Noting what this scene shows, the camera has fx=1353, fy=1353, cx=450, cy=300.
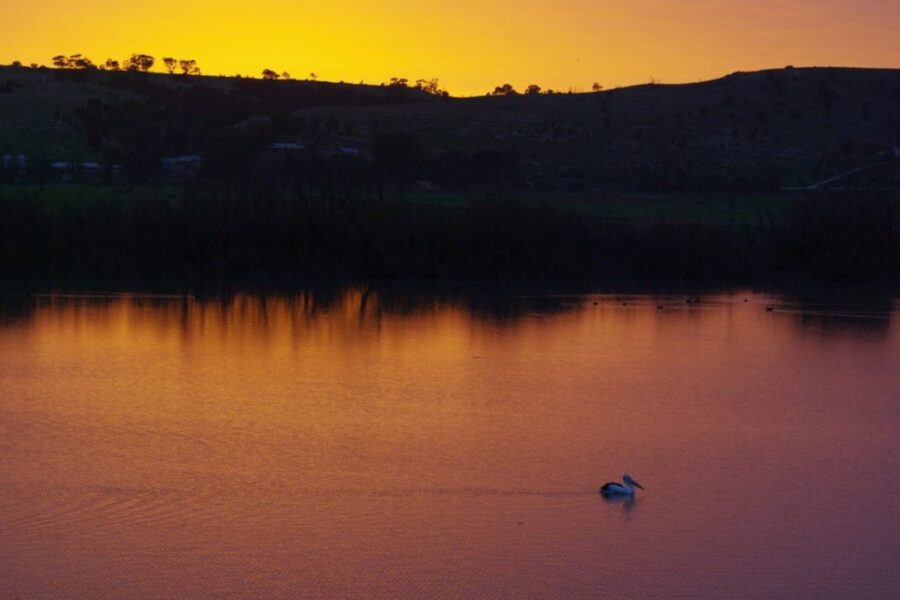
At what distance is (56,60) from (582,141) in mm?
39413

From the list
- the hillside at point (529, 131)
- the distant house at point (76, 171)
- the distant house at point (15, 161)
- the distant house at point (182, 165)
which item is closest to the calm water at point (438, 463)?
the distant house at point (76, 171)

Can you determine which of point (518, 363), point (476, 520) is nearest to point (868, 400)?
point (518, 363)

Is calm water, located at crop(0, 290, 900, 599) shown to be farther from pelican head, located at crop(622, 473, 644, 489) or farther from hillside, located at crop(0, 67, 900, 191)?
hillside, located at crop(0, 67, 900, 191)

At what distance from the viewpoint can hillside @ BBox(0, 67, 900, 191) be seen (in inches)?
1841

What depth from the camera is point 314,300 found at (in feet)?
73.7

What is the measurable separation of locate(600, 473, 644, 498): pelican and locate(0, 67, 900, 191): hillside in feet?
107

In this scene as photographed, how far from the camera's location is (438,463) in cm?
1048

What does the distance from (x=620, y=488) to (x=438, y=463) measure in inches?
62.4

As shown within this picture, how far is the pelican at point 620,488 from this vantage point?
9562mm

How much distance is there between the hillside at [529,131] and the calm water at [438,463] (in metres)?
26.3

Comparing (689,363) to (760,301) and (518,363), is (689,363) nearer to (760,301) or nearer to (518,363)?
(518,363)

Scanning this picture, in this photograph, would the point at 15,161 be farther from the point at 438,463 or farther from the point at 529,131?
the point at 438,463

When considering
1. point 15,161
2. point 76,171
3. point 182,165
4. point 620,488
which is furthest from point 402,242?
point 15,161

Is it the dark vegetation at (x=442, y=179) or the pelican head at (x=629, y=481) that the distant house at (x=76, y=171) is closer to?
the dark vegetation at (x=442, y=179)
